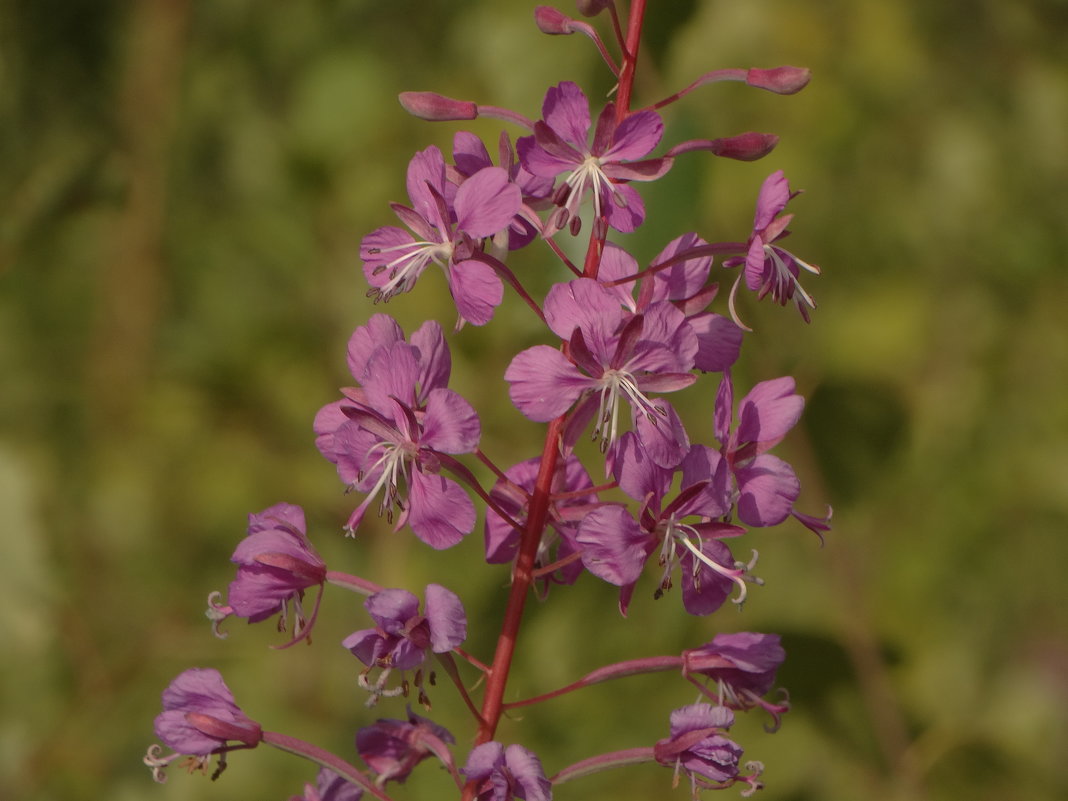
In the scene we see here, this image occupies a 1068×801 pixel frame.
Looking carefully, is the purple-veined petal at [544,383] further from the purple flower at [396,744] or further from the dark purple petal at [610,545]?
the purple flower at [396,744]

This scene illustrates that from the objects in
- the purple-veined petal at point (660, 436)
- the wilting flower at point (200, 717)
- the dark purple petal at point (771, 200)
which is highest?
the dark purple petal at point (771, 200)

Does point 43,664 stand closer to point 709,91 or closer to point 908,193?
point 709,91

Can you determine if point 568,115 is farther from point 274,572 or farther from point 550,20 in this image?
point 274,572

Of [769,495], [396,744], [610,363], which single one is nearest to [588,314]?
[610,363]

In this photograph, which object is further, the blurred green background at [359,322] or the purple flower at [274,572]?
the blurred green background at [359,322]

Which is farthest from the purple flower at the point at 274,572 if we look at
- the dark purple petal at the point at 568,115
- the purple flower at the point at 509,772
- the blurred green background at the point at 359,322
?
the blurred green background at the point at 359,322

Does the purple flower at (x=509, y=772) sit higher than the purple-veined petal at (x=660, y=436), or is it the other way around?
the purple-veined petal at (x=660, y=436)
